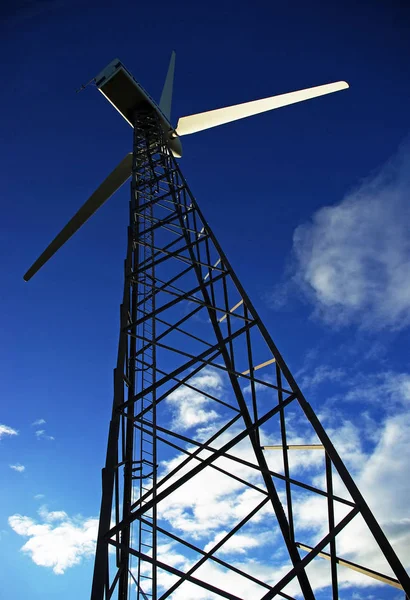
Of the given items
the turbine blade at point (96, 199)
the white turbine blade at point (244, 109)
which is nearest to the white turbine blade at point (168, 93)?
the white turbine blade at point (244, 109)

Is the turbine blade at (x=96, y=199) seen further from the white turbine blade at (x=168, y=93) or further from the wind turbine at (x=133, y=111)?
the white turbine blade at (x=168, y=93)

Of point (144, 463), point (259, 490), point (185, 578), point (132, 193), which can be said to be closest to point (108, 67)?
point (132, 193)

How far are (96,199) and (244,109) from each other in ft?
21.4

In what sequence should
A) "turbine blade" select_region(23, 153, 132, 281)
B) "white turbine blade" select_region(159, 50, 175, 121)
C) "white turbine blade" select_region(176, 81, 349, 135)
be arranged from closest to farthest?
"white turbine blade" select_region(176, 81, 349, 135), "turbine blade" select_region(23, 153, 132, 281), "white turbine blade" select_region(159, 50, 175, 121)

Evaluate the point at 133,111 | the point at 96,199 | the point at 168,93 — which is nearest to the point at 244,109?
A: the point at 168,93

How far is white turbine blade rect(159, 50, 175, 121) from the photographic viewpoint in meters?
15.0

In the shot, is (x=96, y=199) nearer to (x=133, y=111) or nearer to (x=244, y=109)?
(x=133, y=111)

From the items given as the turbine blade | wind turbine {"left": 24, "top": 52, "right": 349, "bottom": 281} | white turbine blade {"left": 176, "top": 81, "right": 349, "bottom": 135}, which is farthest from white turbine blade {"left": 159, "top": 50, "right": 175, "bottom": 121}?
the turbine blade

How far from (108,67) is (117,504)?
14.1m

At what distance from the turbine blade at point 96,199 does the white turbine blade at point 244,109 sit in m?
2.67

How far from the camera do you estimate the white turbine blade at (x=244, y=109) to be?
1399cm

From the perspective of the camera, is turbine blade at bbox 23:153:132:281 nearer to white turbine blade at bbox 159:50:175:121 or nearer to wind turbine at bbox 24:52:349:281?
wind turbine at bbox 24:52:349:281

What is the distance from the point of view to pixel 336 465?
5.01 meters

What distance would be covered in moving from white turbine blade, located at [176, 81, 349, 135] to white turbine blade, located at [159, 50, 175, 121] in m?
0.70
